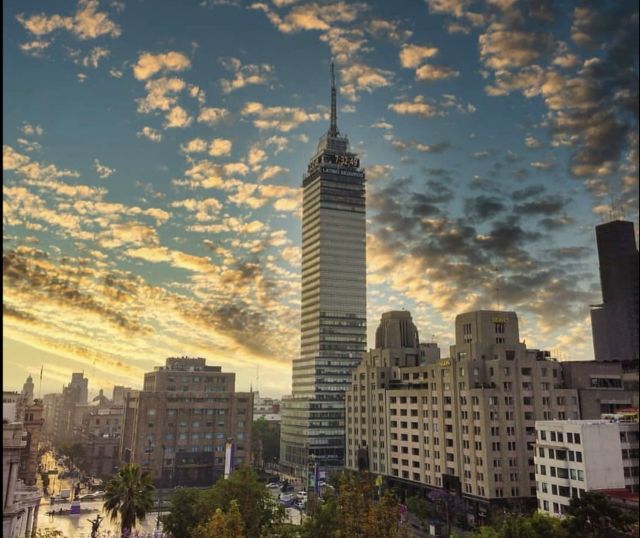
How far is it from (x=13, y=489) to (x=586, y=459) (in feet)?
240

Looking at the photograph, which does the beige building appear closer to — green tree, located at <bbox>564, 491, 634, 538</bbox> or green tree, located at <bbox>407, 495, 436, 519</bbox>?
green tree, located at <bbox>407, 495, 436, 519</bbox>

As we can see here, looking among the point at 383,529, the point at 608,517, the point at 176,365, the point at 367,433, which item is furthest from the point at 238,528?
the point at 176,365

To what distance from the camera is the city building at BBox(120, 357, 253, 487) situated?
149 meters

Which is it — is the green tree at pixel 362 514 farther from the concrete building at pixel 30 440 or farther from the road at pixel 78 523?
the concrete building at pixel 30 440

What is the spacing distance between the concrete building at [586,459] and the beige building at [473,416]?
64.3ft

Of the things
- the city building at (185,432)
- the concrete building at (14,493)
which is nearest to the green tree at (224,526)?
the concrete building at (14,493)

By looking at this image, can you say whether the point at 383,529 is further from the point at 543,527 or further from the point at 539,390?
the point at 539,390

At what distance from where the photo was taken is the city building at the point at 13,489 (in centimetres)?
3891

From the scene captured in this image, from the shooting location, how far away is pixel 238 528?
56.0 metres

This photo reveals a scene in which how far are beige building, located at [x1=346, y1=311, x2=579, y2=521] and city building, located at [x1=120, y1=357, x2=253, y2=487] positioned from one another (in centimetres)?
3619

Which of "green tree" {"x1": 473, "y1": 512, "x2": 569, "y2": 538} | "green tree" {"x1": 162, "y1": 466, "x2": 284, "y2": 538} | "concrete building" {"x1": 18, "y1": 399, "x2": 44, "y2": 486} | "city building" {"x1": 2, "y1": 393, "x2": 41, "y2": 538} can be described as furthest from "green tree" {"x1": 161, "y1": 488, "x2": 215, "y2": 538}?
"concrete building" {"x1": 18, "y1": 399, "x2": 44, "y2": 486}

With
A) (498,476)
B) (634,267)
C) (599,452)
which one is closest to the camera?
(634,267)

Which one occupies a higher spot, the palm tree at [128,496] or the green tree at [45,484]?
the palm tree at [128,496]

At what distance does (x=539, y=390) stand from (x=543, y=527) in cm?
6023
